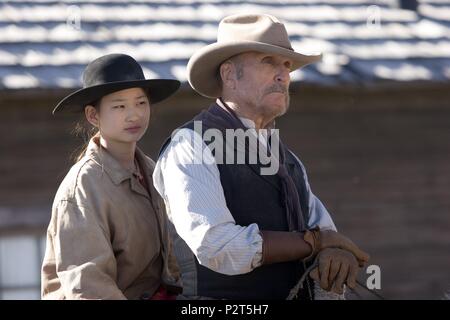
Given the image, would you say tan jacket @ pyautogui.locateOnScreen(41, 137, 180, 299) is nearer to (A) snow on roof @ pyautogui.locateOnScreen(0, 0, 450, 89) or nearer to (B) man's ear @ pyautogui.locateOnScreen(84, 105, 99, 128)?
(B) man's ear @ pyautogui.locateOnScreen(84, 105, 99, 128)

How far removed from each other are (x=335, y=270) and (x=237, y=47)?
796 mm

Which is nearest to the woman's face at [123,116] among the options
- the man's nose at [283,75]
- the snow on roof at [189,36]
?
the man's nose at [283,75]

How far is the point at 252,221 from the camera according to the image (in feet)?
10.9

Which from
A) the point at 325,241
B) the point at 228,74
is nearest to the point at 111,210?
the point at 228,74

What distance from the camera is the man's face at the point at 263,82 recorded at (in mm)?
3402

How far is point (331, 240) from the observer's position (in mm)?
3254

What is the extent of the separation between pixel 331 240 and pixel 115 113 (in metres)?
0.88

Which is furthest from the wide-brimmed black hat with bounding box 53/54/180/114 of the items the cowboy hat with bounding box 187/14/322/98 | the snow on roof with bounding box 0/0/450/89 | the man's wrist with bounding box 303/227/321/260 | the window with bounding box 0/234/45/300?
the window with bounding box 0/234/45/300

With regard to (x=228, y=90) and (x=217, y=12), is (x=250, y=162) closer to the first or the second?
(x=228, y=90)

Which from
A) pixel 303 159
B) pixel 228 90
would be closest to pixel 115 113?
pixel 228 90

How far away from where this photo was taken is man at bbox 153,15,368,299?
125 inches

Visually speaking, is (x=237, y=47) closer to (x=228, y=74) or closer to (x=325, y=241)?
(x=228, y=74)

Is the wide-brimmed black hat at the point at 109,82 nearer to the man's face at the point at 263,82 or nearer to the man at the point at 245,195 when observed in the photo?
the man at the point at 245,195
